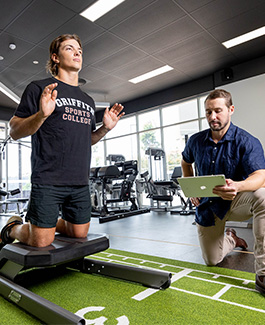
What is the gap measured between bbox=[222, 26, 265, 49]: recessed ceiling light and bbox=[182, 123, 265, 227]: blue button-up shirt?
3927mm

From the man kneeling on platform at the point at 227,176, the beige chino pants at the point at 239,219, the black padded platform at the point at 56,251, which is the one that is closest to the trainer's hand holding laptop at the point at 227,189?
the man kneeling on platform at the point at 227,176

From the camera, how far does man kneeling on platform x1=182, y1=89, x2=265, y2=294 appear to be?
1648mm

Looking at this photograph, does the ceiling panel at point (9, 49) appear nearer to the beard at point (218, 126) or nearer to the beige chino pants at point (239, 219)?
the beard at point (218, 126)

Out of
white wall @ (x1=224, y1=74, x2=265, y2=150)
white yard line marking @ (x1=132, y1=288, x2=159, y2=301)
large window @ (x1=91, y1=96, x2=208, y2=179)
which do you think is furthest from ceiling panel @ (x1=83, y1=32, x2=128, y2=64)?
white yard line marking @ (x1=132, y1=288, x2=159, y2=301)

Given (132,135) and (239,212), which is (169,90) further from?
(239,212)

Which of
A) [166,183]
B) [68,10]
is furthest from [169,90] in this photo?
[68,10]

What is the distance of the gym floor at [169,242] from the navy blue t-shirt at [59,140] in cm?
135

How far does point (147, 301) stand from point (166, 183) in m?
4.87

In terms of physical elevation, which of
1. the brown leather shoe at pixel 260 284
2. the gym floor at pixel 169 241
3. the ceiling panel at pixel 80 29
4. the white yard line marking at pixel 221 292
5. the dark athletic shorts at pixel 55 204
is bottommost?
the gym floor at pixel 169 241

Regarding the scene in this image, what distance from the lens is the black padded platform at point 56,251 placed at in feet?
4.97

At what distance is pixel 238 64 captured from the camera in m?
6.32

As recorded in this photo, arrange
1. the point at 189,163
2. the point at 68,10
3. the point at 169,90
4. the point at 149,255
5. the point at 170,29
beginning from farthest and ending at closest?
the point at 169,90, the point at 170,29, the point at 68,10, the point at 149,255, the point at 189,163

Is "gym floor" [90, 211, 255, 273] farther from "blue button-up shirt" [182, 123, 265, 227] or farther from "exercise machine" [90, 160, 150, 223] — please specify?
"exercise machine" [90, 160, 150, 223]

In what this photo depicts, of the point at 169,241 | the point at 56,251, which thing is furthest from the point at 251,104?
the point at 56,251
